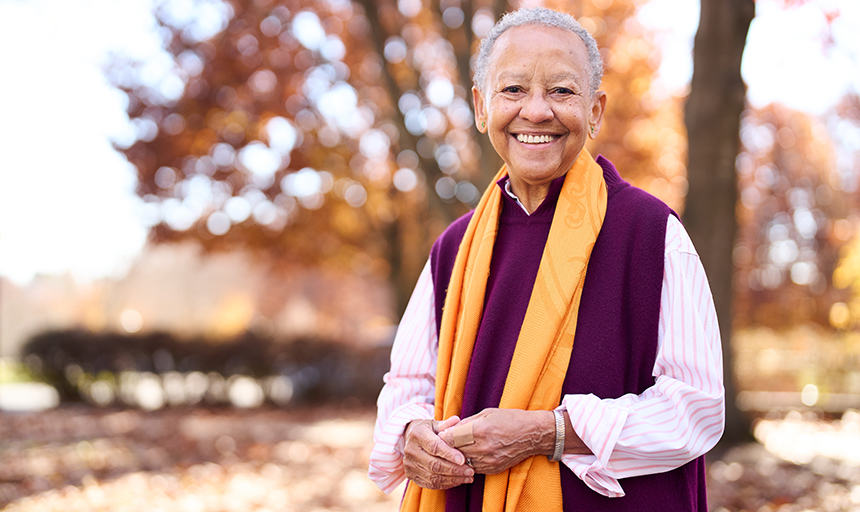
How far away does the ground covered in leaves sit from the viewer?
5.55 metres

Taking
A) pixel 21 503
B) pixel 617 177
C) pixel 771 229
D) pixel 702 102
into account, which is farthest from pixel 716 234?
pixel 771 229

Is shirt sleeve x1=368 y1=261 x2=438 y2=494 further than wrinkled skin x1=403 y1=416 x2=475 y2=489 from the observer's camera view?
Yes

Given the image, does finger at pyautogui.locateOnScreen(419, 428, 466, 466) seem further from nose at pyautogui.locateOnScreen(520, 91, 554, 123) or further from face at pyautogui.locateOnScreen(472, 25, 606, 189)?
nose at pyautogui.locateOnScreen(520, 91, 554, 123)

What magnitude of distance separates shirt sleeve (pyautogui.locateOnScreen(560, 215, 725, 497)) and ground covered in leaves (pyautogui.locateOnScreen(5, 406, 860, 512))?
406cm

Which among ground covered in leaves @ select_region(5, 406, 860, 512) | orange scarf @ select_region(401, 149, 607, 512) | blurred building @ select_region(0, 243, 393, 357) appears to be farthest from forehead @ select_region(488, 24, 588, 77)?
blurred building @ select_region(0, 243, 393, 357)

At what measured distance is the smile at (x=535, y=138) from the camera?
1.77 m

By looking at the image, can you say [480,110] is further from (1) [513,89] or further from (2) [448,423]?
(2) [448,423]

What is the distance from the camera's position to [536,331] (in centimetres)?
167

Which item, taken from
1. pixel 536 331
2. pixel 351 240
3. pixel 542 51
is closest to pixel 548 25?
pixel 542 51

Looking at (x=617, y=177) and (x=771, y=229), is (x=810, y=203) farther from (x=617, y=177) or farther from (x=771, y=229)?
(x=617, y=177)

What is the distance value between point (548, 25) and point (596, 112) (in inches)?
11.1

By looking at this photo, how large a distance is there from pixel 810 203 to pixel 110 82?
18255 millimetres

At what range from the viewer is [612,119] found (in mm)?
12570

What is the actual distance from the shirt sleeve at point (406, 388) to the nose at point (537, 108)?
2.12 feet
